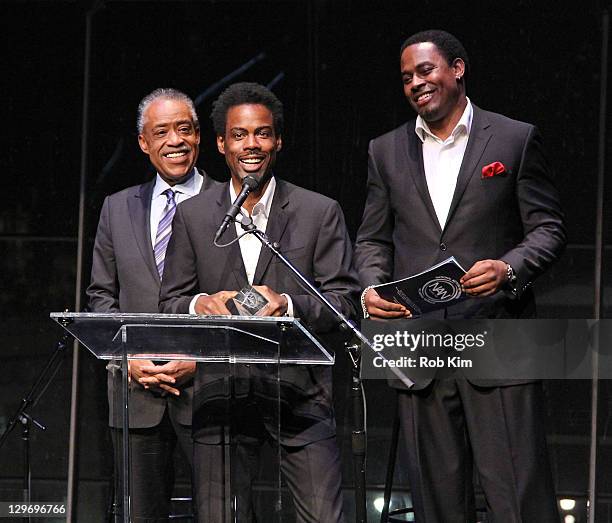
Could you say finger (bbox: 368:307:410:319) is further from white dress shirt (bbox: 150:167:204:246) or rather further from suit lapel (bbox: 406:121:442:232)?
white dress shirt (bbox: 150:167:204:246)

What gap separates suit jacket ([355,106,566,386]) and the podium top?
79 cm

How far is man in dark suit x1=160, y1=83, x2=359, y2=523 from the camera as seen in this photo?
3258 millimetres

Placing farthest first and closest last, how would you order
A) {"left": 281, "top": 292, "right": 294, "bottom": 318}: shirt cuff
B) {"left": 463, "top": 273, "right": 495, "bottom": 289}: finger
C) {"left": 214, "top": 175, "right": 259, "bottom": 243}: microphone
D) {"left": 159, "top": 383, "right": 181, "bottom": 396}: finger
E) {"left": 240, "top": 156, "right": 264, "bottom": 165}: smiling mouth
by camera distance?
{"left": 240, "top": 156, "right": 264, "bottom": 165}: smiling mouth → {"left": 463, "top": 273, "right": 495, "bottom": 289}: finger → {"left": 281, "top": 292, "right": 294, "bottom": 318}: shirt cuff → {"left": 214, "top": 175, "right": 259, "bottom": 243}: microphone → {"left": 159, "top": 383, "right": 181, "bottom": 396}: finger

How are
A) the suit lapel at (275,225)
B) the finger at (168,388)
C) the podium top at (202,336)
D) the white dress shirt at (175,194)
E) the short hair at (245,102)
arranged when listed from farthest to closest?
1. the white dress shirt at (175,194)
2. the short hair at (245,102)
3. the suit lapel at (275,225)
4. the finger at (168,388)
5. the podium top at (202,336)

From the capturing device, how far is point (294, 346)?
328 cm

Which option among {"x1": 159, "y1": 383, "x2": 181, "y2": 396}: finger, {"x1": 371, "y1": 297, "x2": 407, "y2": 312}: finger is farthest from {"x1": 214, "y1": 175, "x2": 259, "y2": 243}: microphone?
{"x1": 371, "y1": 297, "x2": 407, "y2": 312}: finger

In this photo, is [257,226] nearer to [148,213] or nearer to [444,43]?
[148,213]

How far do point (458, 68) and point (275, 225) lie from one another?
831 millimetres

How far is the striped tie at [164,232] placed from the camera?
4359 millimetres

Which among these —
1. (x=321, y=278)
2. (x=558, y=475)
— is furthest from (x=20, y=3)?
(x=558, y=475)

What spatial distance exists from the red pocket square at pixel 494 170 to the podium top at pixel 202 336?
3.18 feet

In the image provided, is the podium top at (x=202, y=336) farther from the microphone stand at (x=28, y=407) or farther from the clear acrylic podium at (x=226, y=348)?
the microphone stand at (x=28, y=407)

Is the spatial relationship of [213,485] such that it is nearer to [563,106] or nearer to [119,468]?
[119,468]

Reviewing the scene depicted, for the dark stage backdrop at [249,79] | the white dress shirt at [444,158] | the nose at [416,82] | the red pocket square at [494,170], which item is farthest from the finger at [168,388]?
the dark stage backdrop at [249,79]
